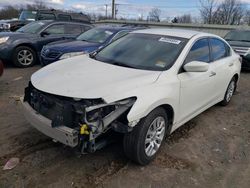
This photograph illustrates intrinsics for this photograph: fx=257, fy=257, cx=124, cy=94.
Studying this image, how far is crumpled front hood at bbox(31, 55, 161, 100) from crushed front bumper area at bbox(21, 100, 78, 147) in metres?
0.33

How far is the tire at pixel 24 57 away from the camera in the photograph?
8.34 metres

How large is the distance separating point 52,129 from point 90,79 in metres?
0.74

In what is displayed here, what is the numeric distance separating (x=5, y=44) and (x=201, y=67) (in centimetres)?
674

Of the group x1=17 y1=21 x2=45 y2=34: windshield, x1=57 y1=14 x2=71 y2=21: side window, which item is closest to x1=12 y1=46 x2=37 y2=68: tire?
x1=17 y1=21 x2=45 y2=34: windshield

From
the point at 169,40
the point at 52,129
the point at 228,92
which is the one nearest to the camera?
the point at 52,129

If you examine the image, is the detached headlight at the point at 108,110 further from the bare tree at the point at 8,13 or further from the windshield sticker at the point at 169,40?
the bare tree at the point at 8,13

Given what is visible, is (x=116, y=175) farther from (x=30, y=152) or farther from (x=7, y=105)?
(x=7, y=105)

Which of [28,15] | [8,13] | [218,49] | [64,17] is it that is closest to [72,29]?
[64,17]

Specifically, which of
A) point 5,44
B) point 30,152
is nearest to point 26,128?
point 30,152

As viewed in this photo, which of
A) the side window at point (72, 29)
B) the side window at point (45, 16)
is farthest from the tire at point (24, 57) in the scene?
the side window at point (45, 16)

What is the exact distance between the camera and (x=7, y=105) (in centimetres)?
510

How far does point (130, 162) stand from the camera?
3.31 meters

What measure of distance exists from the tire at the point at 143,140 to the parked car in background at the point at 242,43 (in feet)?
24.3

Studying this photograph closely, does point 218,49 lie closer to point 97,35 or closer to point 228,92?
point 228,92
